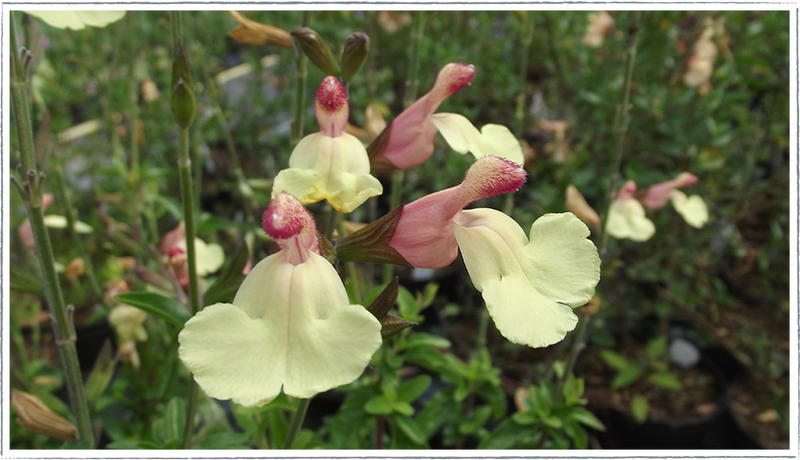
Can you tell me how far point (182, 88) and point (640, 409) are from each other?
1359 millimetres

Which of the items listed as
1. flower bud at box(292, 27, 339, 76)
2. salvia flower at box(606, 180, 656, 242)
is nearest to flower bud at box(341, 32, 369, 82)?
flower bud at box(292, 27, 339, 76)

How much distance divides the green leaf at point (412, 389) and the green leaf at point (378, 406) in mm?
30

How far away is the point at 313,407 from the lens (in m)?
1.49

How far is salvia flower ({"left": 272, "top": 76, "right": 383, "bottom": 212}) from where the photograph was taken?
44 centimetres

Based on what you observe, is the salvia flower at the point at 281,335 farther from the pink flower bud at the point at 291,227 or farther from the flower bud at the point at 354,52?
the flower bud at the point at 354,52

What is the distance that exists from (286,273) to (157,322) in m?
0.77

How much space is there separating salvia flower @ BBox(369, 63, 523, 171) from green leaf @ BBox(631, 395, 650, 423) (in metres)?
1.12

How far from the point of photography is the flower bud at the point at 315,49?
544 millimetres

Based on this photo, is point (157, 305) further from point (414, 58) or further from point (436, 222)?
point (414, 58)

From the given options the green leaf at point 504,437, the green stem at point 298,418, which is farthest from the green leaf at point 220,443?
the green leaf at point 504,437

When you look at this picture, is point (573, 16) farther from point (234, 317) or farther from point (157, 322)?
point (234, 317)

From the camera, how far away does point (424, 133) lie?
567 millimetres

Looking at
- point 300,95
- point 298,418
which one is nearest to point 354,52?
point 300,95

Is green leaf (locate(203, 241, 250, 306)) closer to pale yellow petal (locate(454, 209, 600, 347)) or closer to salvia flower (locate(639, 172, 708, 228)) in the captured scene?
pale yellow petal (locate(454, 209, 600, 347))
